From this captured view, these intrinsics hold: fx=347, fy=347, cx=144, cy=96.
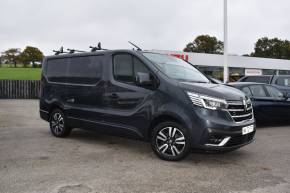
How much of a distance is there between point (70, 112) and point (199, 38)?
80757 millimetres

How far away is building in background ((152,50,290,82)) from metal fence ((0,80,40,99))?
11936mm

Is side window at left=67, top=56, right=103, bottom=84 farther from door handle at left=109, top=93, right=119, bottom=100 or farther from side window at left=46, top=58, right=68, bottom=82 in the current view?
door handle at left=109, top=93, right=119, bottom=100

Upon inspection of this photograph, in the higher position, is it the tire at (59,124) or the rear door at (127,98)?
the rear door at (127,98)

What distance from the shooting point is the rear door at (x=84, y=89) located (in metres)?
6.85

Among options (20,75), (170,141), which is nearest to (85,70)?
(170,141)

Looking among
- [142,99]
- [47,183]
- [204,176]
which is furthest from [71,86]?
[204,176]

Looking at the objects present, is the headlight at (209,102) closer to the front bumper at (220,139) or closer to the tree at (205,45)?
the front bumper at (220,139)

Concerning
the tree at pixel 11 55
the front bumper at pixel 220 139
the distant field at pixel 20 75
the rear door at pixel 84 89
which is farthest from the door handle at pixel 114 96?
the tree at pixel 11 55

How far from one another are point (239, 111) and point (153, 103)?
4.63 ft

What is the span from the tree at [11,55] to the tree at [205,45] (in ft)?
142

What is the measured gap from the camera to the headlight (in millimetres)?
5348

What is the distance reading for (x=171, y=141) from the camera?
5.64 m

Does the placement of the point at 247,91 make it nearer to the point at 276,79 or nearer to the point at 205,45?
the point at 276,79

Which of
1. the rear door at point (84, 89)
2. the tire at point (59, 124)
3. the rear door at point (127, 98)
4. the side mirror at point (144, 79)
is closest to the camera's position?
the side mirror at point (144, 79)
